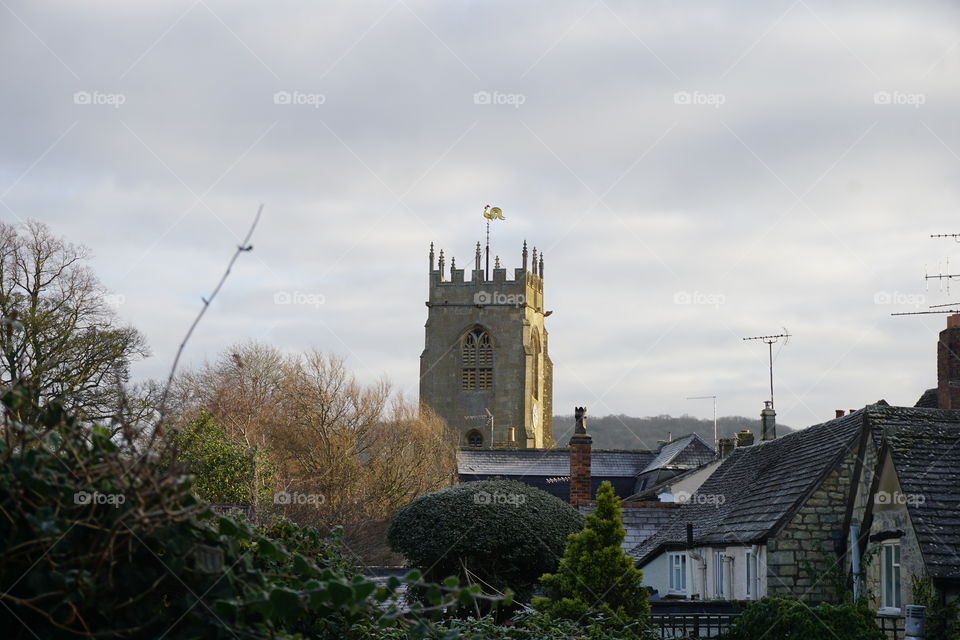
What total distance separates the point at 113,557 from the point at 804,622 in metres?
13.4

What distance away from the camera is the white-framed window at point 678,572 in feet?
91.1

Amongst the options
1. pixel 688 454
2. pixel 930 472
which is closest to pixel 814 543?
pixel 930 472

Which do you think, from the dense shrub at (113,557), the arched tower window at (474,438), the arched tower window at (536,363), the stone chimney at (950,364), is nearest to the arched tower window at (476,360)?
the arched tower window at (474,438)

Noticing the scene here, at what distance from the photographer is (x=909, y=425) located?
2081 centimetres

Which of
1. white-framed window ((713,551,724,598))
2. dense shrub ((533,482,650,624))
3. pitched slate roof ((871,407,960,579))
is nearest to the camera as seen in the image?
pitched slate roof ((871,407,960,579))

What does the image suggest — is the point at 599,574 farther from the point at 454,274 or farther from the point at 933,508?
the point at 454,274

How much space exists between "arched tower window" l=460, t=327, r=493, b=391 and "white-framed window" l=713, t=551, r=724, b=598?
67.9 metres

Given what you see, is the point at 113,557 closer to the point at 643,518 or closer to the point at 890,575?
the point at 890,575

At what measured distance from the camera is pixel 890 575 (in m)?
19.2

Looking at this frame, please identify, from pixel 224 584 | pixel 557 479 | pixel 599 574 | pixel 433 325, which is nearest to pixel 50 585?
pixel 224 584

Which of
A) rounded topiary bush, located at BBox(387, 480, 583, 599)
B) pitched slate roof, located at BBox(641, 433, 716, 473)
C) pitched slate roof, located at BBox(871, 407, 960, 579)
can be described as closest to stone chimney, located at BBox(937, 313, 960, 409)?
pitched slate roof, located at BBox(871, 407, 960, 579)

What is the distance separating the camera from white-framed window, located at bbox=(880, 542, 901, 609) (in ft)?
61.5

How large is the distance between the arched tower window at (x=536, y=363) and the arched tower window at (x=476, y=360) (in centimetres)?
437

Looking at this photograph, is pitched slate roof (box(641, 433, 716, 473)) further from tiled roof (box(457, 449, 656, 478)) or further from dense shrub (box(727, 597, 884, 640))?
dense shrub (box(727, 597, 884, 640))
